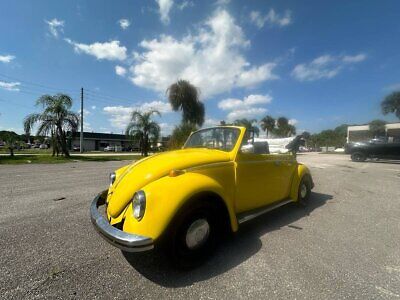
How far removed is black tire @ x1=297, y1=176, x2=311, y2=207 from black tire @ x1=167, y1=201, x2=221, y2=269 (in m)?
2.86

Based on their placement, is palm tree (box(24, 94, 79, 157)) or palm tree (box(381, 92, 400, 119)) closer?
palm tree (box(24, 94, 79, 157))

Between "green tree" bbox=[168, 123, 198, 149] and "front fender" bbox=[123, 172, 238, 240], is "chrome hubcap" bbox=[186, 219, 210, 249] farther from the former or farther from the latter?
"green tree" bbox=[168, 123, 198, 149]

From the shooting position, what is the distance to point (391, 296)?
2.25 meters

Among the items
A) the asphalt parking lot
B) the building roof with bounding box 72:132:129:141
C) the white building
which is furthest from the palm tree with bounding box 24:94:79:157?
the white building

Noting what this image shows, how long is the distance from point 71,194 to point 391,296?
6404 millimetres

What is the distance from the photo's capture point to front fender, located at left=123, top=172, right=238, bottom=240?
7.74 feet

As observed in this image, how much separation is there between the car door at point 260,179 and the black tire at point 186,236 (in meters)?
0.66

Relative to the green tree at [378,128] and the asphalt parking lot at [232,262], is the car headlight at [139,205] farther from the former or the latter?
the green tree at [378,128]

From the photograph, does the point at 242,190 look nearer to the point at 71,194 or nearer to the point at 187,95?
the point at 71,194

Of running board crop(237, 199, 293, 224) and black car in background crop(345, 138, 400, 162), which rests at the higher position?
black car in background crop(345, 138, 400, 162)

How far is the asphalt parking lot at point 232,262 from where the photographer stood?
2.31 meters

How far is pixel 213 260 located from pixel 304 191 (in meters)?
3.28

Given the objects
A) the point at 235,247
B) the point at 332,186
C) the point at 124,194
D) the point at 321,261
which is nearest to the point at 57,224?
the point at 124,194

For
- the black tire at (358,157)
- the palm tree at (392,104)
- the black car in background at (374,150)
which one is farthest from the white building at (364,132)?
the black car in background at (374,150)
